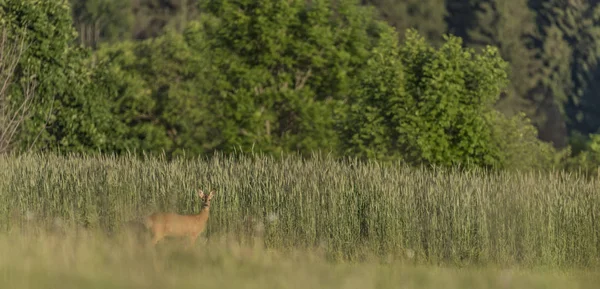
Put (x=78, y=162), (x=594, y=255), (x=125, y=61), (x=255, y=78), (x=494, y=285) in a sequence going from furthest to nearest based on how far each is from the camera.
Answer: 1. (x=125, y=61)
2. (x=255, y=78)
3. (x=78, y=162)
4. (x=594, y=255)
5. (x=494, y=285)

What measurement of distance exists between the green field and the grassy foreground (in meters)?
0.50

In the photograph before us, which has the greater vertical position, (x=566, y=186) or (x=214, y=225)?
(x=566, y=186)

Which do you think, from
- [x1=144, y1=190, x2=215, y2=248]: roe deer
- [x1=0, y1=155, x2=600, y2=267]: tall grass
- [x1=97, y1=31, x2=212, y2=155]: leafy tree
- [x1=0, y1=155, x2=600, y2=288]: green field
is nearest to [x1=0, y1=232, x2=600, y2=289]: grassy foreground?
[x1=0, y1=155, x2=600, y2=288]: green field

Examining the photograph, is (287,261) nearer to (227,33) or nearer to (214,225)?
(214,225)

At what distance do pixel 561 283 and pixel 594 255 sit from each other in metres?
5.22

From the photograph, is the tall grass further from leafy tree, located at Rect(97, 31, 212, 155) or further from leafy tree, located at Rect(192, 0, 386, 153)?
leafy tree, located at Rect(97, 31, 212, 155)

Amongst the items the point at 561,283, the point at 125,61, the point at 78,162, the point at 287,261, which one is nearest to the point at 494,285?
the point at 561,283

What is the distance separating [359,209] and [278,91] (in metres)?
26.3

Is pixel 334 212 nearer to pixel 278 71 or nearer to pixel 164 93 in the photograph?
pixel 278 71

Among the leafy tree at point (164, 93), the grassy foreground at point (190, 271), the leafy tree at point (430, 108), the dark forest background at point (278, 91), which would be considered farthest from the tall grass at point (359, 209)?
the leafy tree at point (164, 93)

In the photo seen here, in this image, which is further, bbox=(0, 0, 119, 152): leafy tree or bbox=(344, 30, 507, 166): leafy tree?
bbox=(344, 30, 507, 166): leafy tree

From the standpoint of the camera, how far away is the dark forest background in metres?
33.9

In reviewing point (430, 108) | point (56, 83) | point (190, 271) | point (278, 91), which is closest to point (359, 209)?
point (190, 271)

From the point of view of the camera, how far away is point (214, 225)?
2022cm
